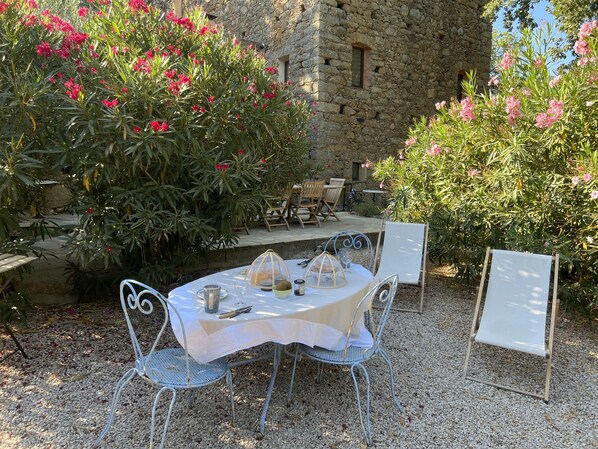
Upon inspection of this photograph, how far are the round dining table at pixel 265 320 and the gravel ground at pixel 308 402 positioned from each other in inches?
12.0

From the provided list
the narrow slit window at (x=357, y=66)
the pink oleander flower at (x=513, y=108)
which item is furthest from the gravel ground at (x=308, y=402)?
the narrow slit window at (x=357, y=66)

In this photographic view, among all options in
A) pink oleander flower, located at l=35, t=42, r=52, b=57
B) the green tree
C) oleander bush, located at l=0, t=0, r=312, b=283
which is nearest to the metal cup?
oleander bush, located at l=0, t=0, r=312, b=283

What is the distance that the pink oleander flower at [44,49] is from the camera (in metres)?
2.91

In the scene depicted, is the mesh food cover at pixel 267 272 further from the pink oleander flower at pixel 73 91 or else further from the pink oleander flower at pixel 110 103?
the pink oleander flower at pixel 73 91

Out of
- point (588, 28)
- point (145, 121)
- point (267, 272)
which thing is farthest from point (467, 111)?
point (145, 121)

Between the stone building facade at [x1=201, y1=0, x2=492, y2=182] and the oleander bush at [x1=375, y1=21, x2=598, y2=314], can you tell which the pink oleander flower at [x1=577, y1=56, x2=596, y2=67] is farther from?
the stone building facade at [x1=201, y1=0, x2=492, y2=182]

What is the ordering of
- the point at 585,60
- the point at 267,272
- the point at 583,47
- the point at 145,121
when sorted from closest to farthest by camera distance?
the point at 267,272, the point at 145,121, the point at 585,60, the point at 583,47

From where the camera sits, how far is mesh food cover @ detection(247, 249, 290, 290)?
8.16ft

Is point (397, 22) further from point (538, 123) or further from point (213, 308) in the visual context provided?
point (213, 308)

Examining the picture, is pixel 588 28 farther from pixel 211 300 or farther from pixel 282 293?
pixel 211 300

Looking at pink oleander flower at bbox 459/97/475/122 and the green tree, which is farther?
the green tree

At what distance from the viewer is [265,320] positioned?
2.00 meters

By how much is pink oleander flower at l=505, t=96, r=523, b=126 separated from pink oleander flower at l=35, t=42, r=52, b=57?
11.7 ft

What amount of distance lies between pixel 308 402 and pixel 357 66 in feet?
26.0
